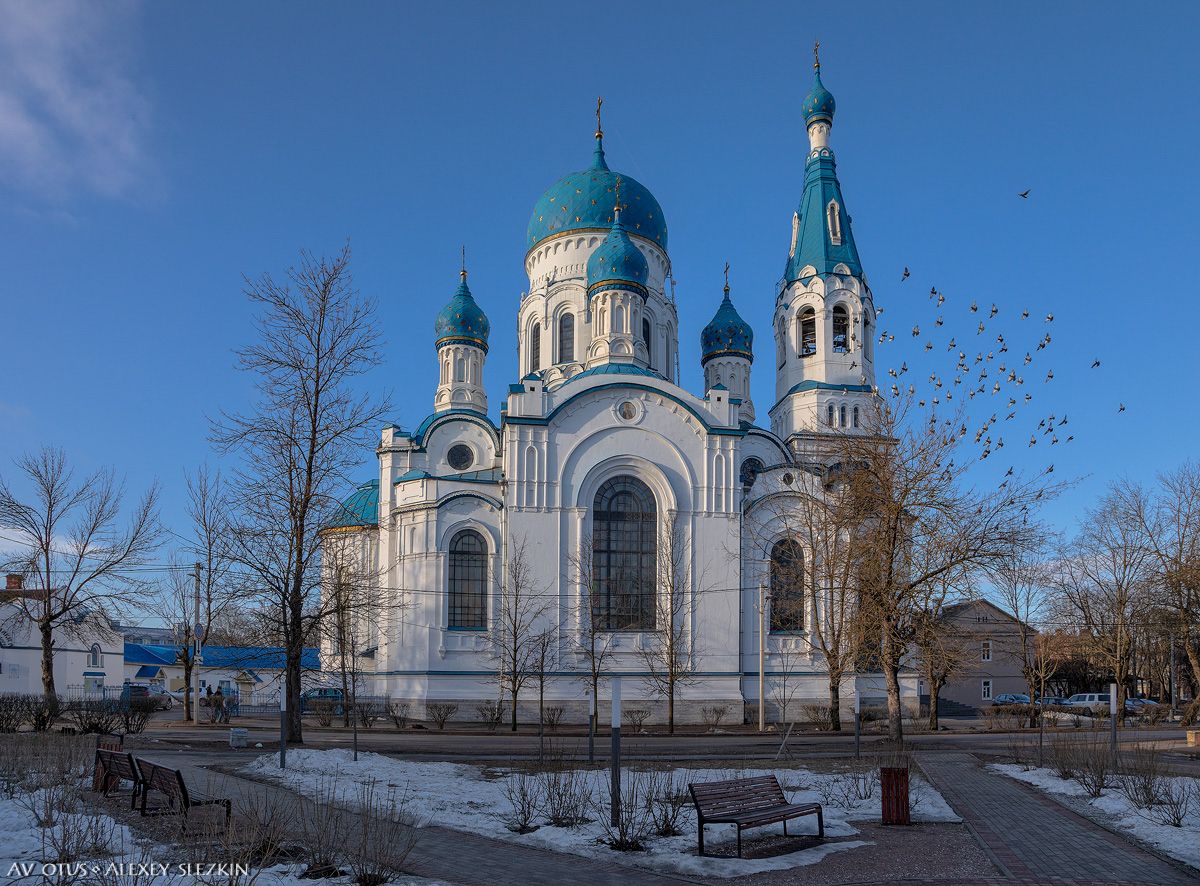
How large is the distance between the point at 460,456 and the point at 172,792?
3238 centimetres

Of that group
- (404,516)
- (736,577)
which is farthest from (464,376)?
(736,577)

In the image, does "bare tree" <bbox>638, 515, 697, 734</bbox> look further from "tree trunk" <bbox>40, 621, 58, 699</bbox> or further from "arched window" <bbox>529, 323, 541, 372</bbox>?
"tree trunk" <bbox>40, 621, 58, 699</bbox>

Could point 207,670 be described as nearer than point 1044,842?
No

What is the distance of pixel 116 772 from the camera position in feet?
42.2

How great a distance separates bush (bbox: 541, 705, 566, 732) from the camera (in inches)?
1332

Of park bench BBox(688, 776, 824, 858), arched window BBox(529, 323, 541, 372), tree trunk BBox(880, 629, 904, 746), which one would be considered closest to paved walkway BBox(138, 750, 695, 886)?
park bench BBox(688, 776, 824, 858)

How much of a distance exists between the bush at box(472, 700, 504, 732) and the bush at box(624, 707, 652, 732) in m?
4.32

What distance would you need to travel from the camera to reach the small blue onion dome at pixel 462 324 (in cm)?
4716

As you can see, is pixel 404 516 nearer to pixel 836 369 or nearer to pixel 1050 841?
pixel 836 369

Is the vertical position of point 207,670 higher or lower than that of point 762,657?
lower

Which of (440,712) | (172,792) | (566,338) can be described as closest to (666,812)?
(172,792)

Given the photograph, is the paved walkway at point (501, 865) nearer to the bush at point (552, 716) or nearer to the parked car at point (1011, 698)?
the bush at point (552, 716)

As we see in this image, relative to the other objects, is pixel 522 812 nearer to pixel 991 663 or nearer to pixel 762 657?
pixel 762 657

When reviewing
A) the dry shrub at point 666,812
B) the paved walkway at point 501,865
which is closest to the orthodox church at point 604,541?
the dry shrub at point 666,812
